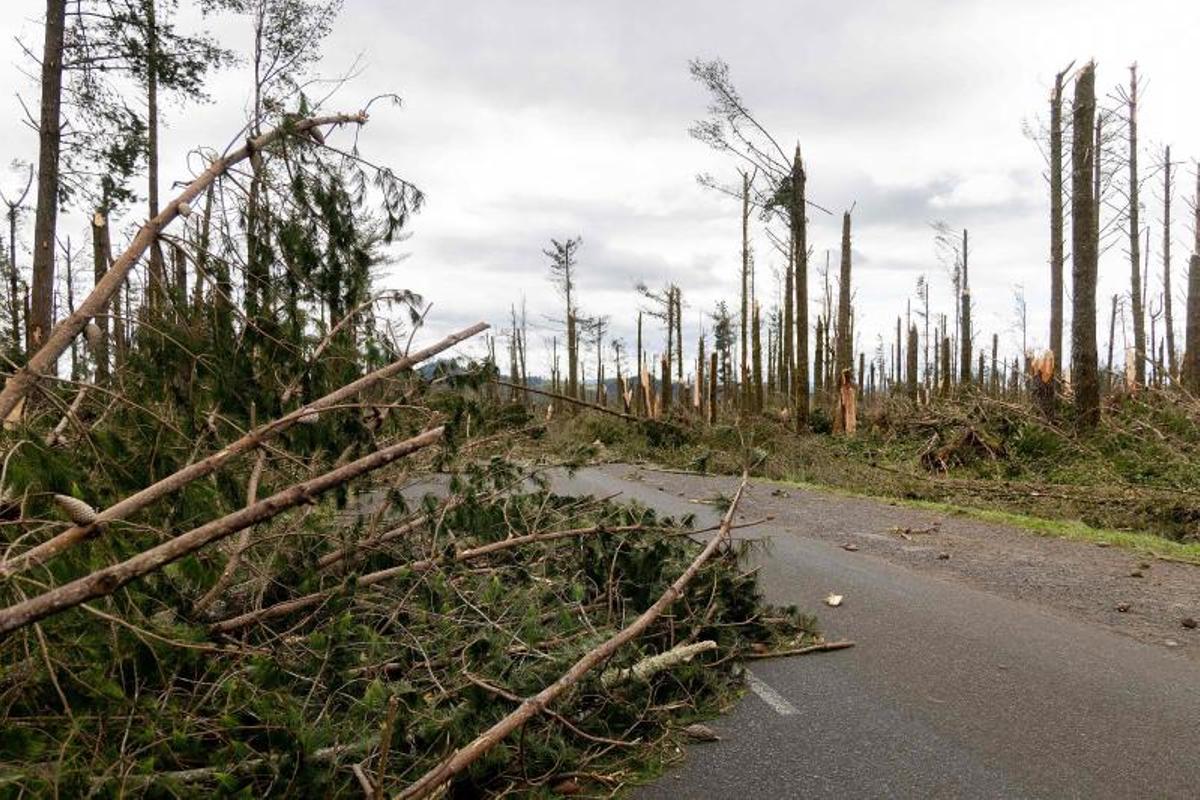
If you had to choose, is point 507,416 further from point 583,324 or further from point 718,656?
point 583,324

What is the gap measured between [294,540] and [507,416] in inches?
65.2

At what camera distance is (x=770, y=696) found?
3.60 m

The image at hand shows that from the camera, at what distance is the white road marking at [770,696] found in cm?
343

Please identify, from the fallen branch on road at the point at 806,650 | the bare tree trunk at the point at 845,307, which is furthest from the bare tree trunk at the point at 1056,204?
the fallen branch on road at the point at 806,650

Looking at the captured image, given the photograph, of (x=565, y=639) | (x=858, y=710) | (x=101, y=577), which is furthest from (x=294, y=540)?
(x=858, y=710)

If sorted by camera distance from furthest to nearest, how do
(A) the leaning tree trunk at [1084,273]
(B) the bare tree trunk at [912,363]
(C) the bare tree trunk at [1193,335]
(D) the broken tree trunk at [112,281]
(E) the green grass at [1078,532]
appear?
(B) the bare tree trunk at [912,363], (C) the bare tree trunk at [1193,335], (A) the leaning tree trunk at [1084,273], (E) the green grass at [1078,532], (D) the broken tree trunk at [112,281]

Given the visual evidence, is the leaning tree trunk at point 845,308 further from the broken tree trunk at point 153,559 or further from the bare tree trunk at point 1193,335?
the broken tree trunk at point 153,559

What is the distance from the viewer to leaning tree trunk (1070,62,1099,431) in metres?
13.0

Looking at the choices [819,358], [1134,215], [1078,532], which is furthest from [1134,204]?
[1078,532]

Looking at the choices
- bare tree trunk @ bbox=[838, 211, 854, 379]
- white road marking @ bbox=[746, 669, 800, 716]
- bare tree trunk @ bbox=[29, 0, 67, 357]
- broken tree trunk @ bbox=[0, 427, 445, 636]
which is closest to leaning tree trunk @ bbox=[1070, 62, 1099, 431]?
bare tree trunk @ bbox=[838, 211, 854, 379]

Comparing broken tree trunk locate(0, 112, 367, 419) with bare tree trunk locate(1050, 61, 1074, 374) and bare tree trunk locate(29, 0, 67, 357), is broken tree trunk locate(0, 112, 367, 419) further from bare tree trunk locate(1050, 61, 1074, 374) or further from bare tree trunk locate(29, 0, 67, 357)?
bare tree trunk locate(1050, 61, 1074, 374)

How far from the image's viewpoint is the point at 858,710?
11.1 feet

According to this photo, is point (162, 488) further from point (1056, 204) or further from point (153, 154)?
point (1056, 204)

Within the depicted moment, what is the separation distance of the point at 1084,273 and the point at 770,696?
13.1 metres
